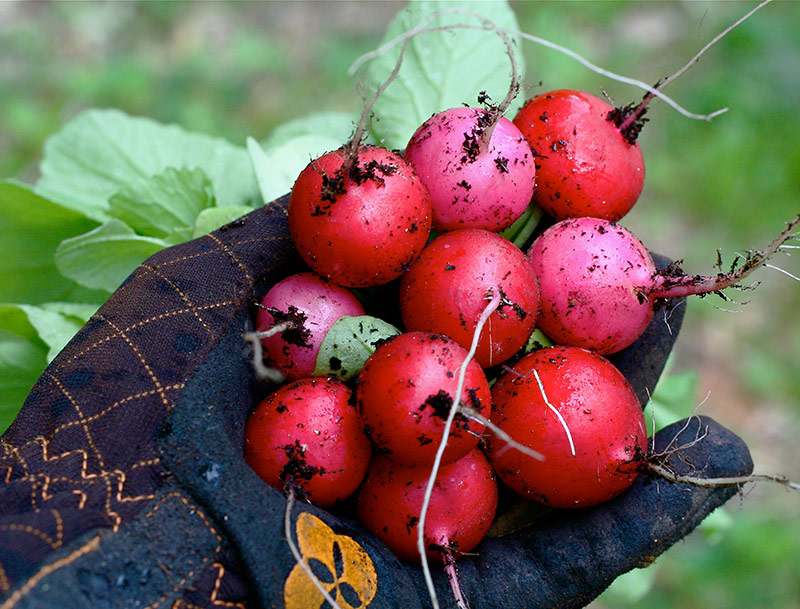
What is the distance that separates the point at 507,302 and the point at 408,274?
19 centimetres

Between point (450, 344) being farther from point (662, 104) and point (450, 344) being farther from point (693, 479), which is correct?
point (662, 104)

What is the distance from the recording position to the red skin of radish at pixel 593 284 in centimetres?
122

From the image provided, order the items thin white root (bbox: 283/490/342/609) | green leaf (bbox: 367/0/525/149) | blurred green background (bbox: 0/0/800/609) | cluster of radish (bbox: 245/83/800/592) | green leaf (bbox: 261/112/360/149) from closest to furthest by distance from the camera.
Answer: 1. thin white root (bbox: 283/490/342/609)
2. cluster of radish (bbox: 245/83/800/592)
3. green leaf (bbox: 367/0/525/149)
4. green leaf (bbox: 261/112/360/149)
5. blurred green background (bbox: 0/0/800/609)

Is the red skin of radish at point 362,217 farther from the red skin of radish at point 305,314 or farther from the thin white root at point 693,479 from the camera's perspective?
the thin white root at point 693,479

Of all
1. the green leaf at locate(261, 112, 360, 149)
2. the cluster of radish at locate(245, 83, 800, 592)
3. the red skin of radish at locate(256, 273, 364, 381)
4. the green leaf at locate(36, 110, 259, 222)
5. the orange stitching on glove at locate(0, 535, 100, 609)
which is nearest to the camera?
the orange stitching on glove at locate(0, 535, 100, 609)

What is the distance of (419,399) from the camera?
3.34ft

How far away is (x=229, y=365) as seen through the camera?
113 cm

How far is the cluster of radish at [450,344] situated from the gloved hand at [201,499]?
73mm

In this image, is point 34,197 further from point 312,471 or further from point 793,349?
point 793,349

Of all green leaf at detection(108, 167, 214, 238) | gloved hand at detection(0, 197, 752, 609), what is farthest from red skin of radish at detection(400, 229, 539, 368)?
green leaf at detection(108, 167, 214, 238)

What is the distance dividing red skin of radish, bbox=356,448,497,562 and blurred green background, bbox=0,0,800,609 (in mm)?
1677

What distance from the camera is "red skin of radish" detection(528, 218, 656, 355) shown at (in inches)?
48.1

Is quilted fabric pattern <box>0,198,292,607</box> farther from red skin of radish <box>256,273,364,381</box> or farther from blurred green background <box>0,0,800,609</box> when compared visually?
blurred green background <box>0,0,800,609</box>

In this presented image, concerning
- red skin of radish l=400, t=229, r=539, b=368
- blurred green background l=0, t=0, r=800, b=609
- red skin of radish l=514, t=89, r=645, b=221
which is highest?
red skin of radish l=514, t=89, r=645, b=221
